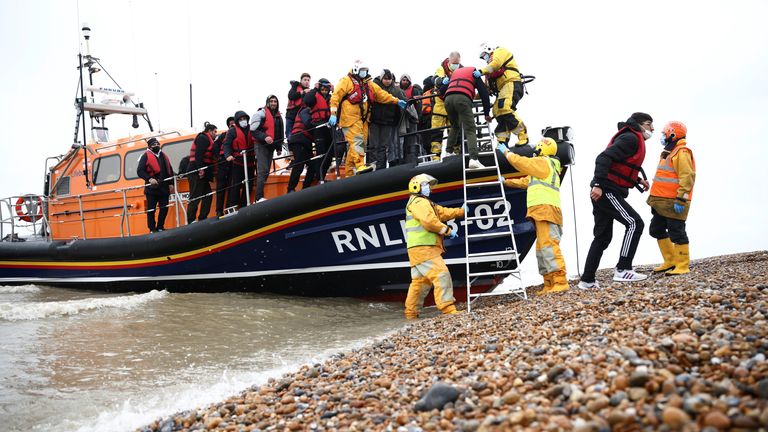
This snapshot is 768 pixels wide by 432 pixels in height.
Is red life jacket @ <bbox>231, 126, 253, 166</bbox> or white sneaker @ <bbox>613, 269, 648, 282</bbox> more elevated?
red life jacket @ <bbox>231, 126, 253, 166</bbox>

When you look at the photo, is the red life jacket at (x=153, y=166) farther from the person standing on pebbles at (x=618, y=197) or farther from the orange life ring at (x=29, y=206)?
the person standing on pebbles at (x=618, y=197)

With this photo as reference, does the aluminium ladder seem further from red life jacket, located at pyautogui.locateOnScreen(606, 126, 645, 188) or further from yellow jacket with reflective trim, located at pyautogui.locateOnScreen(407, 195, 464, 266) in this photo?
red life jacket, located at pyautogui.locateOnScreen(606, 126, 645, 188)

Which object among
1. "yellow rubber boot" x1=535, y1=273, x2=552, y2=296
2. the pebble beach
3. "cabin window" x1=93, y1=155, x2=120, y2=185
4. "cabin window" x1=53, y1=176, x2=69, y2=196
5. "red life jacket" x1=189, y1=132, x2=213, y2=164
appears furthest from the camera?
"cabin window" x1=53, y1=176, x2=69, y2=196

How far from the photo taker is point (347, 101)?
6363 mm

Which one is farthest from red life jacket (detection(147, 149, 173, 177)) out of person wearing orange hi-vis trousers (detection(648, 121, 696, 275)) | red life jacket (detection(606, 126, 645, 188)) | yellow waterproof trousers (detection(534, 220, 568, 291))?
person wearing orange hi-vis trousers (detection(648, 121, 696, 275))

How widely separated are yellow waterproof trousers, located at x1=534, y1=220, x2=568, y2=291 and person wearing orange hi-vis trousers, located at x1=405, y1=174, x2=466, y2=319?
791 millimetres

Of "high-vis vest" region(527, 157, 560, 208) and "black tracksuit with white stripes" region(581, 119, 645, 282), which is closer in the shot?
"black tracksuit with white stripes" region(581, 119, 645, 282)

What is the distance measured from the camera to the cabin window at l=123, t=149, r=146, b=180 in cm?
880

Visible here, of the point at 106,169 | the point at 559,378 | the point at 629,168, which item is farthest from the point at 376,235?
the point at 106,169

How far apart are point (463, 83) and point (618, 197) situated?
1.91m

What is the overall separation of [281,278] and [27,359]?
118 inches

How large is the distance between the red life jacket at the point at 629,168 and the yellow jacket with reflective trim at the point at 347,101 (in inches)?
95.1

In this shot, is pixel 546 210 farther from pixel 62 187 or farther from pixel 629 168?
pixel 62 187

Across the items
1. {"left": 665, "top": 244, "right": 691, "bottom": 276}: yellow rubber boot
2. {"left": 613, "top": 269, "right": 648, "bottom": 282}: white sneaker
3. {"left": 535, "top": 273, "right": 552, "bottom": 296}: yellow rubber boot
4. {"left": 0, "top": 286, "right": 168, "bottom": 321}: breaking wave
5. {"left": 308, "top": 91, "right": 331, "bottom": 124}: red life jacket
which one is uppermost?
{"left": 308, "top": 91, "right": 331, "bottom": 124}: red life jacket
